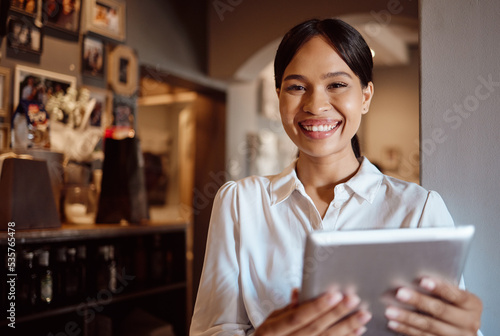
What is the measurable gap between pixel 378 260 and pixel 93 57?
2129 millimetres

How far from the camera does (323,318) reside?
683 millimetres

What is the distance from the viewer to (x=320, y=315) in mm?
684

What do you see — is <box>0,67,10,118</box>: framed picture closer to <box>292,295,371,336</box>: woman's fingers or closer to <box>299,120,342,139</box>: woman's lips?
<box>299,120,342,139</box>: woman's lips

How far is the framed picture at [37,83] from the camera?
199 centimetres

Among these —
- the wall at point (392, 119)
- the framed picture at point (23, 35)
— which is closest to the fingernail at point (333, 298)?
the framed picture at point (23, 35)

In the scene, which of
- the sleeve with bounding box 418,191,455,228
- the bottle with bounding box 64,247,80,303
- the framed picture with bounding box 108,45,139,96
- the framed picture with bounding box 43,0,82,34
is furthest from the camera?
the framed picture with bounding box 108,45,139,96

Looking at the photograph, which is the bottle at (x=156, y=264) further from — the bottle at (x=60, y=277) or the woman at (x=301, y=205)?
the woman at (x=301, y=205)

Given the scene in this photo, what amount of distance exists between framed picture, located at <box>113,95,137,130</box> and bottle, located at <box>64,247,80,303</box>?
0.90 m

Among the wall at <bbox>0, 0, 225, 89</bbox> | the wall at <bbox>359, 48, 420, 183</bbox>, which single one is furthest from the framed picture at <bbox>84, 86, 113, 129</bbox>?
the wall at <bbox>359, 48, 420, 183</bbox>

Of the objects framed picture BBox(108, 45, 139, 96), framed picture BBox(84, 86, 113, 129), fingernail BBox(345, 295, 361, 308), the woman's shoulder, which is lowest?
fingernail BBox(345, 295, 361, 308)

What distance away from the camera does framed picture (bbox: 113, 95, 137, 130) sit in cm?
247

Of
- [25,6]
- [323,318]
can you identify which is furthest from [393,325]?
[25,6]

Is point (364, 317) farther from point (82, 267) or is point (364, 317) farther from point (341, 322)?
point (82, 267)

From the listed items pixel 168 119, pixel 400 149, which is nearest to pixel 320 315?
pixel 168 119
